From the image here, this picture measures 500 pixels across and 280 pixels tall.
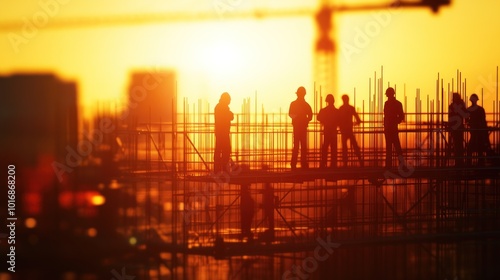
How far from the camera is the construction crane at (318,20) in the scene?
61.8 m

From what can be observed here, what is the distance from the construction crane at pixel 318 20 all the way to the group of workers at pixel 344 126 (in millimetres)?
36477

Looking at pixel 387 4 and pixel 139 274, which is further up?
pixel 387 4

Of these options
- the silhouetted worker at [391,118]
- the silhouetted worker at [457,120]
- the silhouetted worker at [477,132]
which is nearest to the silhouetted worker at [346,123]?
the silhouetted worker at [391,118]

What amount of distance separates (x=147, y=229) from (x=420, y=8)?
139 ft

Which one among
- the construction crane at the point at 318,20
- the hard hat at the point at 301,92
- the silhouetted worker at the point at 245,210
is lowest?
the silhouetted worker at the point at 245,210

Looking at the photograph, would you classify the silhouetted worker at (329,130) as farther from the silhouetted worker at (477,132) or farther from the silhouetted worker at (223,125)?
the silhouetted worker at (477,132)

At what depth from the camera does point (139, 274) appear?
16.4m

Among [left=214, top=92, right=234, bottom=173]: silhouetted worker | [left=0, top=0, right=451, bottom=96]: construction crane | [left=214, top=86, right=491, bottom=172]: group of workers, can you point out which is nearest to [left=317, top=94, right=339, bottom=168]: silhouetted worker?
[left=214, top=86, right=491, bottom=172]: group of workers

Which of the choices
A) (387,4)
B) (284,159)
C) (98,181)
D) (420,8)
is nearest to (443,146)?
(284,159)

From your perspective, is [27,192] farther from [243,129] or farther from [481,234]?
[481,234]

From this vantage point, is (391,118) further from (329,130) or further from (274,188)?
(274,188)

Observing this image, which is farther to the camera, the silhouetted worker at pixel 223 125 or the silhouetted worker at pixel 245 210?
the silhouetted worker at pixel 245 210

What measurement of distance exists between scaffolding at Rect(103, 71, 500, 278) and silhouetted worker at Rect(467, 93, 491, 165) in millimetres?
331

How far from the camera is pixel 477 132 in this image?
2325 cm
